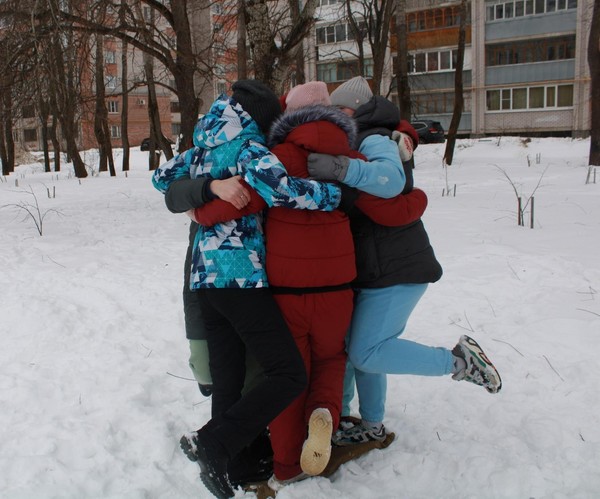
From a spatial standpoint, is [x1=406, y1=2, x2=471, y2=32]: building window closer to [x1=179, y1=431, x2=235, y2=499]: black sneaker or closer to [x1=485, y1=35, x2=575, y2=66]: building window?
[x1=485, y1=35, x2=575, y2=66]: building window

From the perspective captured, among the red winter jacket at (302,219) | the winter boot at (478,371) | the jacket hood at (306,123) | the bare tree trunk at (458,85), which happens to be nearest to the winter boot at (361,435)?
the winter boot at (478,371)

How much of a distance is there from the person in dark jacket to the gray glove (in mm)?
261

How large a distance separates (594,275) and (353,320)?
9.48 ft

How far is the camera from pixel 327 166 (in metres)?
2.26

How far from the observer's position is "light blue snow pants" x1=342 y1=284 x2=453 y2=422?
2.54 m

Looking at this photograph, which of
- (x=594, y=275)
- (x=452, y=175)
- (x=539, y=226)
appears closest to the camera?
(x=594, y=275)

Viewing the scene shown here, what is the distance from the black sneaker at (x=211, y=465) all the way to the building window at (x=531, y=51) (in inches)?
1324

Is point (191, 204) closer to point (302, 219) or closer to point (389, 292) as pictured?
point (302, 219)

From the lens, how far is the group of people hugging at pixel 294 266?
89.8 inches

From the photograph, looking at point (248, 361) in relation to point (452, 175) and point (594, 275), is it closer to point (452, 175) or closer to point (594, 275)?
point (594, 275)

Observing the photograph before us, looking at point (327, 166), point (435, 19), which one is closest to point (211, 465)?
point (327, 166)

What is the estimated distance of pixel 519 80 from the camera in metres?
32.1

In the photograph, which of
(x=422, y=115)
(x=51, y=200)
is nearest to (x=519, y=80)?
(x=422, y=115)

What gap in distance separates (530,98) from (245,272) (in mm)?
33333
